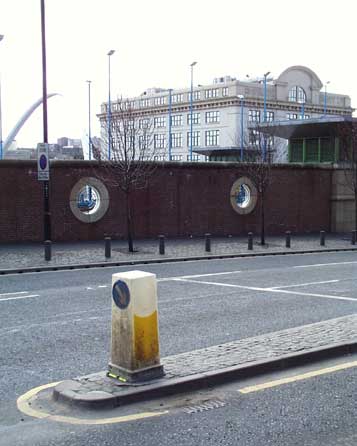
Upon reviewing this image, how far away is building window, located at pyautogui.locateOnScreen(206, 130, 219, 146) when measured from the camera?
9719cm

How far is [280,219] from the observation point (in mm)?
32188

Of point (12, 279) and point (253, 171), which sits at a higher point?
point (253, 171)

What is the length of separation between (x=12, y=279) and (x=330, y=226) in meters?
23.0

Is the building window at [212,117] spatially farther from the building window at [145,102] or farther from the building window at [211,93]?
the building window at [145,102]

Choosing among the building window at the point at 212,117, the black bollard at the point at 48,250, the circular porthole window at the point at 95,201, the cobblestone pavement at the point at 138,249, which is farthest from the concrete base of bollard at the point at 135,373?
the building window at the point at 212,117

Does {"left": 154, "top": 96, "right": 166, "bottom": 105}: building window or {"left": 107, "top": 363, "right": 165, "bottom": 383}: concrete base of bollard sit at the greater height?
{"left": 154, "top": 96, "right": 166, "bottom": 105}: building window

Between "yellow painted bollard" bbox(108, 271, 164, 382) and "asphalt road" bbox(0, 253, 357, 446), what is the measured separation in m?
0.60

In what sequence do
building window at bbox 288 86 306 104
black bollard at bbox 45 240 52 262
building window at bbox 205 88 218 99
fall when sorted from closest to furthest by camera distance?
black bollard at bbox 45 240 52 262, building window at bbox 205 88 218 99, building window at bbox 288 86 306 104

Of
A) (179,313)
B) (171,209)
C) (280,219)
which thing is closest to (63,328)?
(179,313)

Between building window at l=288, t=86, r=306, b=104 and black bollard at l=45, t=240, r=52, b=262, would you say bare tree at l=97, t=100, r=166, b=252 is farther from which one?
building window at l=288, t=86, r=306, b=104

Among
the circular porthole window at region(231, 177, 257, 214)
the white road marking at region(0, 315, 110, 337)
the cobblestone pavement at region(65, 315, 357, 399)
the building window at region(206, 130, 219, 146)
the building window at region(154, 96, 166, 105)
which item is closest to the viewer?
the cobblestone pavement at region(65, 315, 357, 399)

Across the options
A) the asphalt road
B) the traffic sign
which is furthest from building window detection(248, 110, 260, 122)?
the asphalt road

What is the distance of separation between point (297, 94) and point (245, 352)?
9741 cm

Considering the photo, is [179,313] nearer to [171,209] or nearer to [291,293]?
[291,293]
